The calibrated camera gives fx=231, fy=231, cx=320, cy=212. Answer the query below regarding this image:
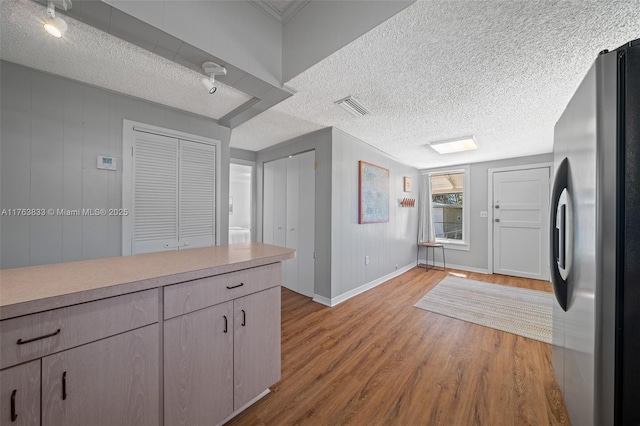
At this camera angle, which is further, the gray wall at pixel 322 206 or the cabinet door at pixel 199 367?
the gray wall at pixel 322 206

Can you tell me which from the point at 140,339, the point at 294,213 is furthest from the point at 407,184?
the point at 140,339

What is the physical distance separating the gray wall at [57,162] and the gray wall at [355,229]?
2366mm

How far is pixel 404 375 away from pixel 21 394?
206 cm

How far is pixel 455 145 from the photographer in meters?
3.64

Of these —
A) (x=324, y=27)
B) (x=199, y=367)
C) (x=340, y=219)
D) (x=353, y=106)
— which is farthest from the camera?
(x=340, y=219)

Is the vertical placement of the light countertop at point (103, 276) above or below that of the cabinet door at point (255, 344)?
above

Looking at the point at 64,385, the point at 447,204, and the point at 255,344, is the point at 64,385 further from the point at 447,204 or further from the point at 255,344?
the point at 447,204

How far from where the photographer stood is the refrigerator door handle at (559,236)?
1.30 meters

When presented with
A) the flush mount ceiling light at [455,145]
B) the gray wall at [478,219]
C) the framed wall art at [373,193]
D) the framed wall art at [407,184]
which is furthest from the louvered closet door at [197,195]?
the gray wall at [478,219]

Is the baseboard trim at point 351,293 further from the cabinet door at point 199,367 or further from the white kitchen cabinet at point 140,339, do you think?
the cabinet door at point 199,367

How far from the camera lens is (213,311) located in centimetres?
125

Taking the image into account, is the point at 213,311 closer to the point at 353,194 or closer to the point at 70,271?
the point at 70,271

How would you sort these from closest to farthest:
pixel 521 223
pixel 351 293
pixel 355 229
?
1. pixel 351 293
2. pixel 355 229
3. pixel 521 223

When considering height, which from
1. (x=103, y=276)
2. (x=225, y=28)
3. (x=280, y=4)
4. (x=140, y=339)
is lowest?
(x=140, y=339)
